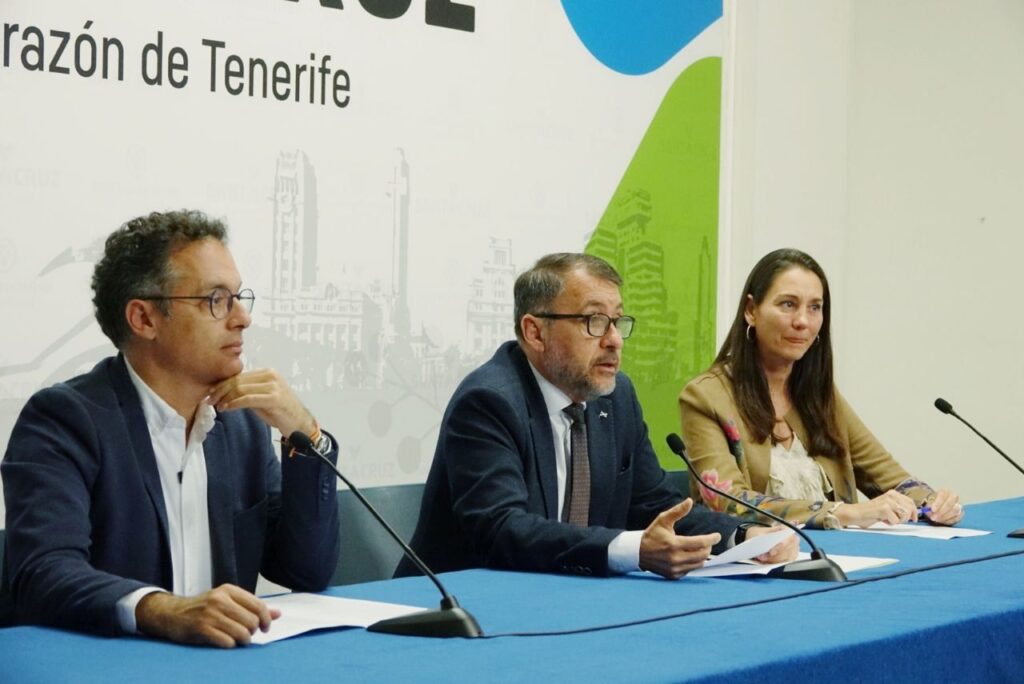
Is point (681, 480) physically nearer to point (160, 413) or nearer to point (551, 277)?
point (551, 277)

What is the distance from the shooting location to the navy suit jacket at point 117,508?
6.83ft

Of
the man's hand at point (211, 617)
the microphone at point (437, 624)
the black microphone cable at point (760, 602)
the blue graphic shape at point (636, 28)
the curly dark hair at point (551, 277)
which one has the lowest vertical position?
the black microphone cable at point (760, 602)

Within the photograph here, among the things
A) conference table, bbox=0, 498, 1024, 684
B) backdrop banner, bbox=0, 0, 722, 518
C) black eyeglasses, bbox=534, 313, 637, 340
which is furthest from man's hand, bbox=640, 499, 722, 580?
backdrop banner, bbox=0, 0, 722, 518

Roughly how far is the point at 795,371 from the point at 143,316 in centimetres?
210

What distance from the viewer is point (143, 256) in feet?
Result: 8.16

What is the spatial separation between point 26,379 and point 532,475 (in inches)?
47.7

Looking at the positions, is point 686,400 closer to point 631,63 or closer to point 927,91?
point 631,63

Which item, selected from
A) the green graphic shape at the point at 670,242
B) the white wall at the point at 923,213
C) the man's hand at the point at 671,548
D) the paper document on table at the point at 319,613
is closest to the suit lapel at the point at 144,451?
the paper document on table at the point at 319,613

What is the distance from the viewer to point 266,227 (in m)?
3.59

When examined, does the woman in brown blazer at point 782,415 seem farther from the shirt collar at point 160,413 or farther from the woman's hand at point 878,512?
the shirt collar at point 160,413

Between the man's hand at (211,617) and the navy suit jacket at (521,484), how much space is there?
827 mm

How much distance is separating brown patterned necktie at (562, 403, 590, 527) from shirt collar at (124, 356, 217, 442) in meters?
0.93

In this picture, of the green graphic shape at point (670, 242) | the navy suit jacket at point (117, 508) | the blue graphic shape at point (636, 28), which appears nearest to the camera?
the navy suit jacket at point (117, 508)

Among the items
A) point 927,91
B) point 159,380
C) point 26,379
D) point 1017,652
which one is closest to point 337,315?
point 26,379
